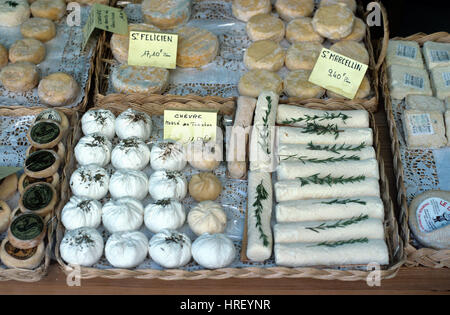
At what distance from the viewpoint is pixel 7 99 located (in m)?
2.66

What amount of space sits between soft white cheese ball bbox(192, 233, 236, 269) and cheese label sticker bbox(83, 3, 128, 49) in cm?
157

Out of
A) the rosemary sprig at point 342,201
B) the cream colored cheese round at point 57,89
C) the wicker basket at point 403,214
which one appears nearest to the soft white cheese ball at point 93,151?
the cream colored cheese round at point 57,89

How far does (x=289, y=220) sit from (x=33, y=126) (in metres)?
1.47

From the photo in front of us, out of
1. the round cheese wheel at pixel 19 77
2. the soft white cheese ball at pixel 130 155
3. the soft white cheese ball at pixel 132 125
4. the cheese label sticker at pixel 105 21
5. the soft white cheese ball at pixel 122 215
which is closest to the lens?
the soft white cheese ball at pixel 122 215

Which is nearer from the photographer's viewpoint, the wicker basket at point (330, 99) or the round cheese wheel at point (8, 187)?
the round cheese wheel at point (8, 187)

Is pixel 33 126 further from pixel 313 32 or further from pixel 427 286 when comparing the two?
pixel 427 286

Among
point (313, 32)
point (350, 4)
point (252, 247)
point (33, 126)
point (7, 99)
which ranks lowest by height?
point (252, 247)

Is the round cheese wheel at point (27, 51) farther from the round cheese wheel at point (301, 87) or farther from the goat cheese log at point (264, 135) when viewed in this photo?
the round cheese wheel at point (301, 87)

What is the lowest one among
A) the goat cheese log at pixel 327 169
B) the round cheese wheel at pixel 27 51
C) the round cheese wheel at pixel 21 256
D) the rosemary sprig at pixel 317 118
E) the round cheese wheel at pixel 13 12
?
the round cheese wheel at pixel 21 256

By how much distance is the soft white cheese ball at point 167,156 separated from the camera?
226 cm

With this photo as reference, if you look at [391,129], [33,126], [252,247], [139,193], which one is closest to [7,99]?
[33,126]

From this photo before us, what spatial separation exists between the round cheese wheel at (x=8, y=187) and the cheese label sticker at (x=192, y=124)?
0.84m

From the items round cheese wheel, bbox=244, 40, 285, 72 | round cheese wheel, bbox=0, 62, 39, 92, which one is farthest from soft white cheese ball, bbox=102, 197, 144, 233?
round cheese wheel, bbox=244, 40, 285, 72

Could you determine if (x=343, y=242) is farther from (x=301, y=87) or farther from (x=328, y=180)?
(x=301, y=87)
